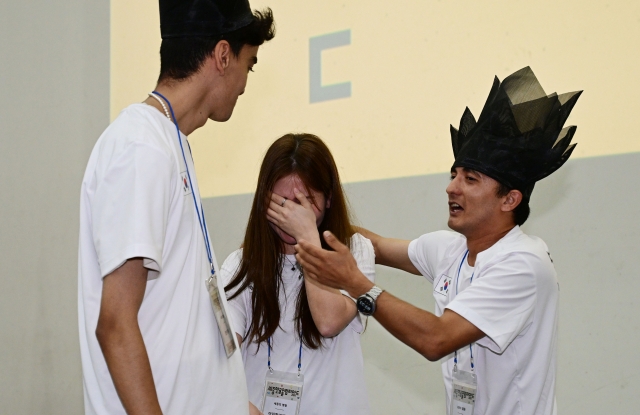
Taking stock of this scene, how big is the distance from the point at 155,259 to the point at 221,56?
0.47m

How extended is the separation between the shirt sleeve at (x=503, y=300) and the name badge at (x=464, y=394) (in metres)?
0.12

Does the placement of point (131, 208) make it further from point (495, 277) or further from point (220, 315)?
point (495, 277)

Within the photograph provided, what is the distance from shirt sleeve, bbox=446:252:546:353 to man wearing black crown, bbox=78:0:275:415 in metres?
0.68

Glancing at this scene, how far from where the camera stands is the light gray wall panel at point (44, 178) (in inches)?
162

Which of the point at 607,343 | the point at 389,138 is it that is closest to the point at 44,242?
the point at 389,138

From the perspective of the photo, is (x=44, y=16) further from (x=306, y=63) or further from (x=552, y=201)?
(x=552, y=201)

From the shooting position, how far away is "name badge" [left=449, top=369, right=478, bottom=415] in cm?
174

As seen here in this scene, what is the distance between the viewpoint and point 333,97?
3203mm

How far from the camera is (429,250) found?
2.11 m

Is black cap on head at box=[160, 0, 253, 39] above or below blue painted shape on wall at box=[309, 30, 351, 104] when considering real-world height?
below

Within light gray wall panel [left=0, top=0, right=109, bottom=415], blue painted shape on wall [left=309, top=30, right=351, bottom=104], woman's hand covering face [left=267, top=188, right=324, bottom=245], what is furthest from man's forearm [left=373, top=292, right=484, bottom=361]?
light gray wall panel [left=0, top=0, right=109, bottom=415]

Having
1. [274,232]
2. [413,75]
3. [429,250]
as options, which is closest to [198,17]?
[274,232]

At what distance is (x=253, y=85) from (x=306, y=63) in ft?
1.16

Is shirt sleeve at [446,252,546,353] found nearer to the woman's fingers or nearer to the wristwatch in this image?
the wristwatch
